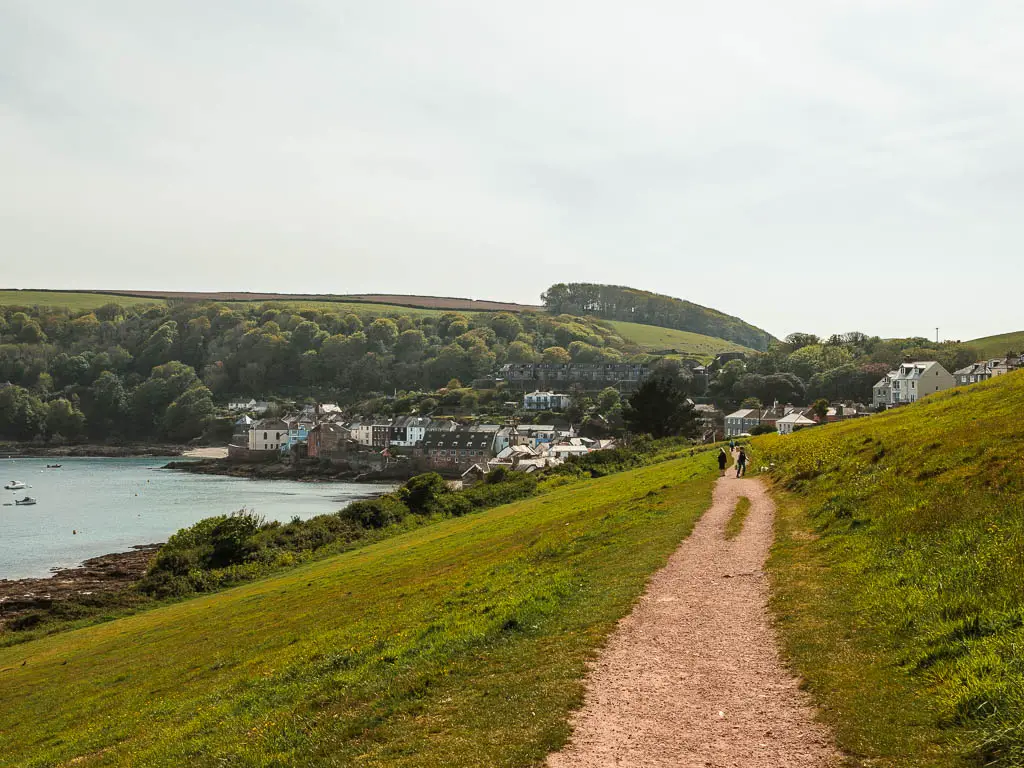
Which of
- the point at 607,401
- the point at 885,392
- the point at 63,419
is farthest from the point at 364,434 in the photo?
the point at 885,392

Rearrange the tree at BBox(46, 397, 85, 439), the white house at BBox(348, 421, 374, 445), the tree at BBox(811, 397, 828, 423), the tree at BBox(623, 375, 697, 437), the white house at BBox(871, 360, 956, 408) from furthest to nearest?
the tree at BBox(46, 397, 85, 439) < the white house at BBox(348, 421, 374, 445) < the white house at BBox(871, 360, 956, 408) < the tree at BBox(811, 397, 828, 423) < the tree at BBox(623, 375, 697, 437)

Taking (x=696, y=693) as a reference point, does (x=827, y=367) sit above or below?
above

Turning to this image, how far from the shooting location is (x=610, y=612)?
1280 centimetres

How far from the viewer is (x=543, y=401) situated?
568 feet

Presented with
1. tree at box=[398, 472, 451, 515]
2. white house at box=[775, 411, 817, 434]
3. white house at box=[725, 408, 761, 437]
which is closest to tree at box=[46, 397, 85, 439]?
white house at box=[725, 408, 761, 437]

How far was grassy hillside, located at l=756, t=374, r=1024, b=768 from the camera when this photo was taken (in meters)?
7.33

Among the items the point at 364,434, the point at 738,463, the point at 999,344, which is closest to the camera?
the point at 738,463

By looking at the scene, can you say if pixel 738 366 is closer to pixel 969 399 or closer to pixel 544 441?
pixel 544 441

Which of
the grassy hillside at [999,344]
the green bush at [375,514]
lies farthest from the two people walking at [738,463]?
the grassy hillside at [999,344]

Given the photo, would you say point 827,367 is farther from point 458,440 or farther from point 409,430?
point 409,430

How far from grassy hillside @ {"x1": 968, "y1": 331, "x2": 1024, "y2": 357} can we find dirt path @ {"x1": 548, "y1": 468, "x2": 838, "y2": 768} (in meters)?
136

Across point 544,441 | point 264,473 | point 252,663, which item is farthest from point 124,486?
point 252,663

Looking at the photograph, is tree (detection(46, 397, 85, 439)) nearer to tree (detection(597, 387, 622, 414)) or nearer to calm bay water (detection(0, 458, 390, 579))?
calm bay water (detection(0, 458, 390, 579))

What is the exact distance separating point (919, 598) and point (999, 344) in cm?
15227
